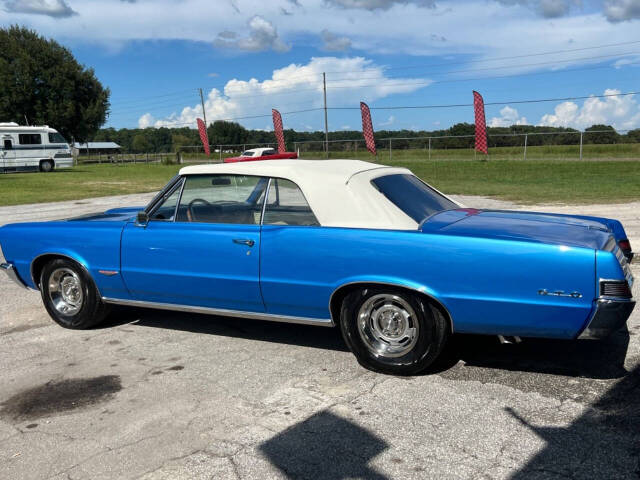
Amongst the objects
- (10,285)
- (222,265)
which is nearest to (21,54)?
(10,285)

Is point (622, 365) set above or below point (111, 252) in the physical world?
below

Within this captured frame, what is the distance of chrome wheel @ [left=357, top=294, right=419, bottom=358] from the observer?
390 cm

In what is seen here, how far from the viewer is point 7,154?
33906 millimetres

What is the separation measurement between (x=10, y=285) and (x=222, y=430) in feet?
16.0

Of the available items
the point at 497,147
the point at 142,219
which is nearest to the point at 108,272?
the point at 142,219

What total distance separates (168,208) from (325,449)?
8.22 ft

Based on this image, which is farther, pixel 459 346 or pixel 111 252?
pixel 111 252

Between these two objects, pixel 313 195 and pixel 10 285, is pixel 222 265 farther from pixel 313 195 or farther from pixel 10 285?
pixel 10 285

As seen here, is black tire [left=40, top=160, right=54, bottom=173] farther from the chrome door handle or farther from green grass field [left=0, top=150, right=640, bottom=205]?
the chrome door handle

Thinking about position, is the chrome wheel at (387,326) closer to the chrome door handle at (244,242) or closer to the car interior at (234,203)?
the car interior at (234,203)

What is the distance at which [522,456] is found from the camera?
2891 mm

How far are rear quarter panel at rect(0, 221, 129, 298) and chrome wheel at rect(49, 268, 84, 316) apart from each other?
0.23 m

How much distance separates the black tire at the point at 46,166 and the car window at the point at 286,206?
119 feet

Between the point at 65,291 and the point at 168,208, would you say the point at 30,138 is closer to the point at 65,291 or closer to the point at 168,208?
the point at 65,291
